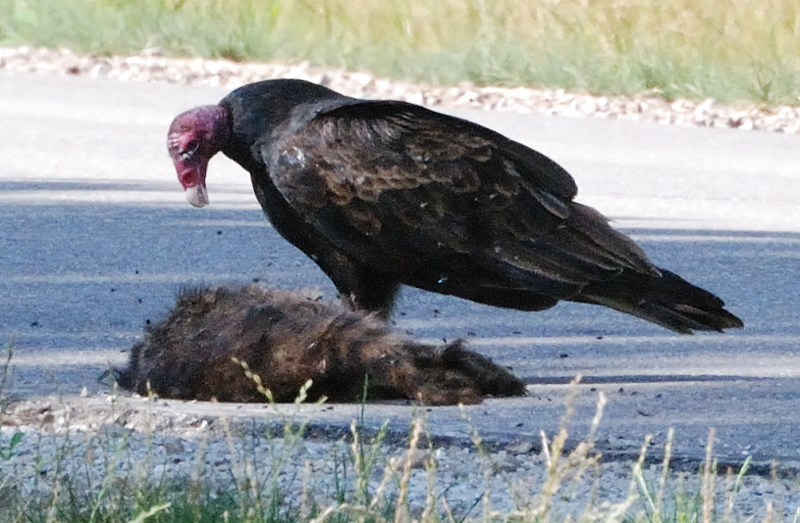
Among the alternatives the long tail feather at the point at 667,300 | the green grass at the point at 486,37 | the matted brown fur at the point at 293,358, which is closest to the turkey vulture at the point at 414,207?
the long tail feather at the point at 667,300

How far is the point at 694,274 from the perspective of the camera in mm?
6406

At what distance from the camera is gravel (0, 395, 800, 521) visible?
10.6 feet

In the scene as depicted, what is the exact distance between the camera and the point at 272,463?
3.12m

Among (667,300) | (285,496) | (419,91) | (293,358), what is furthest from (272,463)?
(419,91)

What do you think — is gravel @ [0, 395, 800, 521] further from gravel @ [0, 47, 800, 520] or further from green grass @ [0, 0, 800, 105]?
green grass @ [0, 0, 800, 105]

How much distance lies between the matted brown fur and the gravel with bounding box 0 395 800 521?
14cm

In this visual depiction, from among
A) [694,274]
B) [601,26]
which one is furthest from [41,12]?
[694,274]

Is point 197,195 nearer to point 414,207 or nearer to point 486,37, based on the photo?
point 414,207

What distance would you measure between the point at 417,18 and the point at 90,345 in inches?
350

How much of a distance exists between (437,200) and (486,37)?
26.3 ft

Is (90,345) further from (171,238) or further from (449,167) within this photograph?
(171,238)

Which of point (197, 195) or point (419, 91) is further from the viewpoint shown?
point (419, 91)

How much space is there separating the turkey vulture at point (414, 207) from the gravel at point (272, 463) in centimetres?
69

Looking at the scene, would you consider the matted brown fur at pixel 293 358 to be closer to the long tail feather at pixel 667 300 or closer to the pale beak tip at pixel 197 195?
the pale beak tip at pixel 197 195
